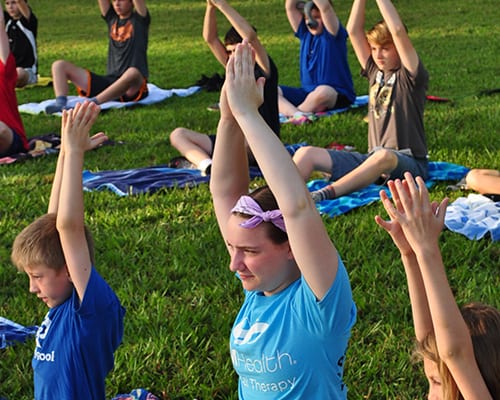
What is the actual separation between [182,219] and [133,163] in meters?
2.11

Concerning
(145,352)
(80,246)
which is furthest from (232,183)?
(145,352)

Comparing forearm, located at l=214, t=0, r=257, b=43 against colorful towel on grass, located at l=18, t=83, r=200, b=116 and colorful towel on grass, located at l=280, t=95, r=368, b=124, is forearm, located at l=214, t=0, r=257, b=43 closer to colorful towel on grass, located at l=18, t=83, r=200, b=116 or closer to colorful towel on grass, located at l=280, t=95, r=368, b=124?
colorful towel on grass, located at l=280, t=95, r=368, b=124

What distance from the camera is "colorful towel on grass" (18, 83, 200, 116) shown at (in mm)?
→ 10859

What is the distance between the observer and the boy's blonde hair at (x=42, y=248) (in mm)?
3176

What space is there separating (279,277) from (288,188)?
38cm

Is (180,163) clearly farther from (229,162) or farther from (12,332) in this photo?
(229,162)

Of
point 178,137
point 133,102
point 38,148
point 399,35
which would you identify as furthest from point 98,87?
point 399,35

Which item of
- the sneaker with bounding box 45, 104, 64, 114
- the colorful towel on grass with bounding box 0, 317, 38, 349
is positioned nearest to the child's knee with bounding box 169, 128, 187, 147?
the sneaker with bounding box 45, 104, 64, 114

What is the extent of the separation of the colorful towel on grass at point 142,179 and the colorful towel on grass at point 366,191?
811 mm

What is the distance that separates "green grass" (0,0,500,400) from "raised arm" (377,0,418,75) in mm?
947

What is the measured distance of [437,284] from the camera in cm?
229

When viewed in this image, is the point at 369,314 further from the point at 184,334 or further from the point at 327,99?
the point at 327,99

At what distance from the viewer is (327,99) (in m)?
9.74

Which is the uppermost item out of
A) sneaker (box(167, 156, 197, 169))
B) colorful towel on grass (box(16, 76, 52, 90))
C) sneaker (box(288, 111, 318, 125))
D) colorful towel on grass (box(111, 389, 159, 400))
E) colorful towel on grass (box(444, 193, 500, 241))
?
colorful towel on grass (box(111, 389, 159, 400))
